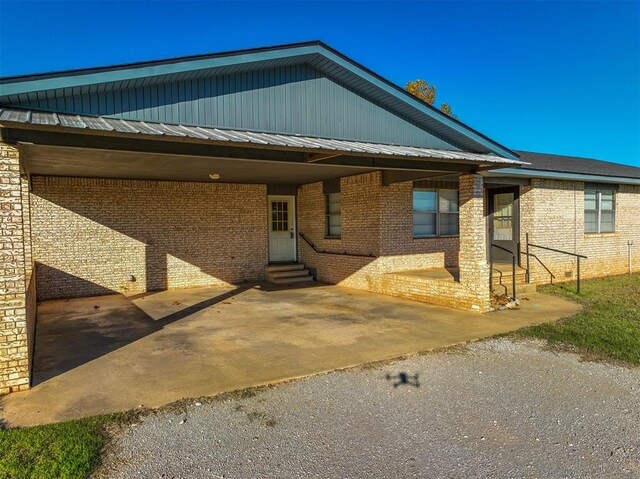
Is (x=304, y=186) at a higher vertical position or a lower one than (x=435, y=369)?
higher

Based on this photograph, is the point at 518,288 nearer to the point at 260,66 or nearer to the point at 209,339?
the point at 209,339

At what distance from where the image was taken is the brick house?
6070 millimetres

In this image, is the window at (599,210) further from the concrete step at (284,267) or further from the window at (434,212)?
the concrete step at (284,267)

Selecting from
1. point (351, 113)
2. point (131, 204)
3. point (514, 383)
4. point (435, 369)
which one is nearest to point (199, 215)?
point (131, 204)

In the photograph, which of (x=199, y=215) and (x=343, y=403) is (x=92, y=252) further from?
(x=343, y=403)

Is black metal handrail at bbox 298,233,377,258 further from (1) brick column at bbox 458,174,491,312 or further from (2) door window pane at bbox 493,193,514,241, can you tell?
(2) door window pane at bbox 493,193,514,241

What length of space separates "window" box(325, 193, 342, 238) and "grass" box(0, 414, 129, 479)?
9.72m

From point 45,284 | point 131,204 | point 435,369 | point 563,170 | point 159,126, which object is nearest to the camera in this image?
point 435,369

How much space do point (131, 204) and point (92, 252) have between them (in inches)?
63.8

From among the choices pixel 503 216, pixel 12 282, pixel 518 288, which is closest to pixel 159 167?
pixel 12 282

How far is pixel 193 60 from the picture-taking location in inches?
282

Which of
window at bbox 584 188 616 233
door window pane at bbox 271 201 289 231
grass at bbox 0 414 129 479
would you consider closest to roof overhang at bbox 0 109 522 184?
door window pane at bbox 271 201 289 231

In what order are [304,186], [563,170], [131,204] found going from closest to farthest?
[131,204] < [563,170] < [304,186]

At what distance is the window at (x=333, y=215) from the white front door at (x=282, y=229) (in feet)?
5.37
